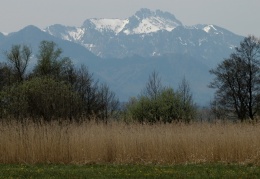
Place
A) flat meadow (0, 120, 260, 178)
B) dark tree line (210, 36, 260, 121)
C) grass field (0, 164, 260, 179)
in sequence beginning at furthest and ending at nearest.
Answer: dark tree line (210, 36, 260, 121)
flat meadow (0, 120, 260, 178)
grass field (0, 164, 260, 179)

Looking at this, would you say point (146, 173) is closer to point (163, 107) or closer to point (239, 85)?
point (163, 107)

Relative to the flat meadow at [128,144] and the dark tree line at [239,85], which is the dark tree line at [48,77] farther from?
the flat meadow at [128,144]

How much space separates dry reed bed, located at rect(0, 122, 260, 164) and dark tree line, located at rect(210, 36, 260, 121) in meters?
22.9

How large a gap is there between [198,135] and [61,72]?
3617 centimetres

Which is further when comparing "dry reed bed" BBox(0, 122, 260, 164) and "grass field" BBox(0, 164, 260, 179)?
"dry reed bed" BBox(0, 122, 260, 164)

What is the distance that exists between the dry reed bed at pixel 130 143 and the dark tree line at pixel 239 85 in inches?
903

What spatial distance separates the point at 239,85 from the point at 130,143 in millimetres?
25826

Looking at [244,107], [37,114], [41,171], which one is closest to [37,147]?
[41,171]

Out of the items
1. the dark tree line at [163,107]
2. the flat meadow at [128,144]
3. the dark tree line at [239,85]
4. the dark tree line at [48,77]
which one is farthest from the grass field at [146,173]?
the dark tree line at [239,85]

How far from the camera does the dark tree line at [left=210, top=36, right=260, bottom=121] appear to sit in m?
40.8

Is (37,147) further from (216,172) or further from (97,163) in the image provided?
(216,172)

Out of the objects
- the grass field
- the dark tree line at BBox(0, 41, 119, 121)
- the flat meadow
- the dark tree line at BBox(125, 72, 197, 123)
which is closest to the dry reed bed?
the flat meadow

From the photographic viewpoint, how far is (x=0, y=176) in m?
12.4

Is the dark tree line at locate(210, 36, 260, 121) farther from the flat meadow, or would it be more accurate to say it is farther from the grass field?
the grass field
